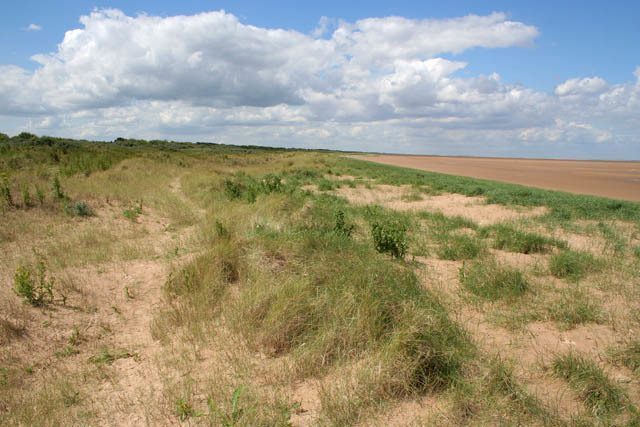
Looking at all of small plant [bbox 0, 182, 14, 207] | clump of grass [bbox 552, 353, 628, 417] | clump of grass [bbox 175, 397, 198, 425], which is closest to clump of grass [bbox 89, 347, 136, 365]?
clump of grass [bbox 175, 397, 198, 425]

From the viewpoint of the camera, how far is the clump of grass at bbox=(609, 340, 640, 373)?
3514 millimetres

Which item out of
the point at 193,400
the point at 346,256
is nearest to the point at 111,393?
the point at 193,400

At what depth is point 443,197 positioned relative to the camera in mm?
16438

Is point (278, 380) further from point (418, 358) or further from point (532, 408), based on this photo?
point (532, 408)

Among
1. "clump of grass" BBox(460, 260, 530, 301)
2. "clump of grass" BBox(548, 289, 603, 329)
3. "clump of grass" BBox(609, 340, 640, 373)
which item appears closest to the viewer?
"clump of grass" BBox(609, 340, 640, 373)

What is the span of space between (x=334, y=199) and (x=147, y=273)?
29.9 ft

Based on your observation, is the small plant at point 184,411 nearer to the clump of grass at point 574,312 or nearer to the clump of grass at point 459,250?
the clump of grass at point 574,312

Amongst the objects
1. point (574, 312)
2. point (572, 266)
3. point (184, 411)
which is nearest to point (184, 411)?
point (184, 411)

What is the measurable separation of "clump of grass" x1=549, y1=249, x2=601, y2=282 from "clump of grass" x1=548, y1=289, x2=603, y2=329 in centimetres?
115

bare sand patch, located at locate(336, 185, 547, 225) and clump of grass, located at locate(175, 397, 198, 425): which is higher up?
bare sand patch, located at locate(336, 185, 547, 225)

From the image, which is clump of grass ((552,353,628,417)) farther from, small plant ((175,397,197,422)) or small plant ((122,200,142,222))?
small plant ((122,200,142,222))

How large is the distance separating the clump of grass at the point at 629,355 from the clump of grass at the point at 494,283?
1.41 m

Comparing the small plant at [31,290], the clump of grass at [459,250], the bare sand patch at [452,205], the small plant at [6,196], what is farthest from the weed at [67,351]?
the bare sand patch at [452,205]

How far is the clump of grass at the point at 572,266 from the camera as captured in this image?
5.96 meters
